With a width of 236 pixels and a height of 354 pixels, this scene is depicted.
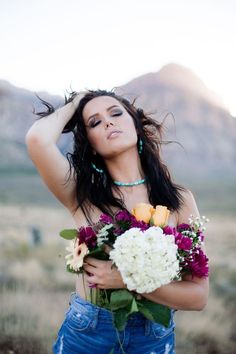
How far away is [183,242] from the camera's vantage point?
2.17 meters

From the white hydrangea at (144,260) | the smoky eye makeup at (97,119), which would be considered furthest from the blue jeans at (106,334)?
the smoky eye makeup at (97,119)

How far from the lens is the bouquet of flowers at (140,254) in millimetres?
2035

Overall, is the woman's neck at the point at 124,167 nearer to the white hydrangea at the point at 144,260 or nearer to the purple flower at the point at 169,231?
the purple flower at the point at 169,231

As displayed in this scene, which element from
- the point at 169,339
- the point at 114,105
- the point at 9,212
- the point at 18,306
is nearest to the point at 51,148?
the point at 114,105

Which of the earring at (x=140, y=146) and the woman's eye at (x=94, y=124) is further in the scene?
the earring at (x=140, y=146)

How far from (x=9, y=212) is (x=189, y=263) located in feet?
18.1

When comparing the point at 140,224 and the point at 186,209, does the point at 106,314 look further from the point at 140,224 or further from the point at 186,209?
the point at 186,209

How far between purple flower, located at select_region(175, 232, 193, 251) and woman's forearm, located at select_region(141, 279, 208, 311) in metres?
0.20

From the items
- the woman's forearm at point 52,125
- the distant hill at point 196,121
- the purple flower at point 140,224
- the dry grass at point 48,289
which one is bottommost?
the dry grass at point 48,289

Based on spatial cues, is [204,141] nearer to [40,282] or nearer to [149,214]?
[40,282]

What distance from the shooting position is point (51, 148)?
270cm

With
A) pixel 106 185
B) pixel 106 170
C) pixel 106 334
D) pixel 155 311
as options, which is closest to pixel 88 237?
pixel 155 311

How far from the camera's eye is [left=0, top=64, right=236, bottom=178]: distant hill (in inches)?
274

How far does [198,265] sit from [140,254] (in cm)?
36
